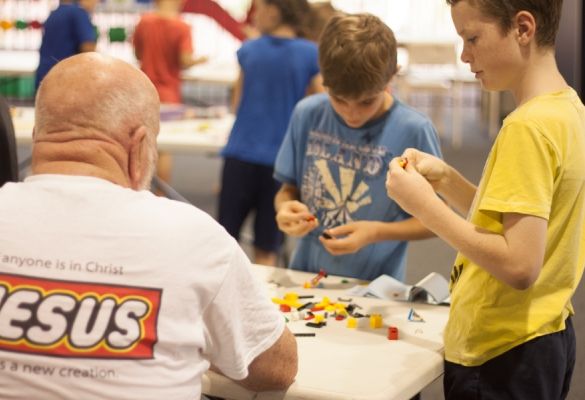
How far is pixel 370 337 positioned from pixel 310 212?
0.69m

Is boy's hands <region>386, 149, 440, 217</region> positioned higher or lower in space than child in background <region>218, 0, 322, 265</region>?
higher

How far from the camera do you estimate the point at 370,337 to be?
6.81 feet

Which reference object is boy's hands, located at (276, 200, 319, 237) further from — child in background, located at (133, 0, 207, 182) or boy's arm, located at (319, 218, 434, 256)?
child in background, located at (133, 0, 207, 182)

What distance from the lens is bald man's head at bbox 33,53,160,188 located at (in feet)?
5.16

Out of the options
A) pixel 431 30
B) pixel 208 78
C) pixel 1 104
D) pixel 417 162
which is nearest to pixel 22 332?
pixel 417 162

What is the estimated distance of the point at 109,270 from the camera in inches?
58.6

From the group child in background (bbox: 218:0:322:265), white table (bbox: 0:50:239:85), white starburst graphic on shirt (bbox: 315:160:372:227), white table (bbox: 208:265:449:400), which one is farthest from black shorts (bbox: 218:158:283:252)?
white table (bbox: 0:50:239:85)

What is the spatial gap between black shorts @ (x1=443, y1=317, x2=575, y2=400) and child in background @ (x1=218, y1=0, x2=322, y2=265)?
2.42 m

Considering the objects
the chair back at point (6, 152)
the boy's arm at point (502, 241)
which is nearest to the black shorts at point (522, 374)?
the boy's arm at point (502, 241)

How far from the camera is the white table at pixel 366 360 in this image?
5.81ft

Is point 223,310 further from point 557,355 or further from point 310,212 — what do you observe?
point 310,212

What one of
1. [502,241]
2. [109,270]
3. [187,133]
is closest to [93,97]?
[109,270]

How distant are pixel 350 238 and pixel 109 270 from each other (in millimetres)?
1055

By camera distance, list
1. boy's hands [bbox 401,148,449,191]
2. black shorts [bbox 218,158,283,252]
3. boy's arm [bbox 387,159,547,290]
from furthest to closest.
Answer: black shorts [bbox 218,158,283,252] → boy's hands [bbox 401,148,449,191] → boy's arm [bbox 387,159,547,290]
